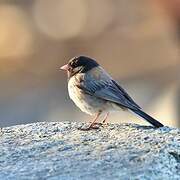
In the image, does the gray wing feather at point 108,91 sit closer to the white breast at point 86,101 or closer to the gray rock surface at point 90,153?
the white breast at point 86,101

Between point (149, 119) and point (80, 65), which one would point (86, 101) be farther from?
point (149, 119)

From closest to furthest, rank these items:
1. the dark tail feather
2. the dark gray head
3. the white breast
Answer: the dark tail feather < the white breast < the dark gray head

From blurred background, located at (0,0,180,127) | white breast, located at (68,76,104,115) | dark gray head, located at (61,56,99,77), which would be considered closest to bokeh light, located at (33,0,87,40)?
blurred background, located at (0,0,180,127)

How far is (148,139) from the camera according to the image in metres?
4.03

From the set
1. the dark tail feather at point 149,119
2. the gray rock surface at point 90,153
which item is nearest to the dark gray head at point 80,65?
the dark tail feather at point 149,119

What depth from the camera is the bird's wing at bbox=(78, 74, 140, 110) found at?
528cm

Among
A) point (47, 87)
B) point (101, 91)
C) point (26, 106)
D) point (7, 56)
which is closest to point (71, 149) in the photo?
point (101, 91)

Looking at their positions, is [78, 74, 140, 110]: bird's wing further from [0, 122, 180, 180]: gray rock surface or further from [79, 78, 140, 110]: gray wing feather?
[0, 122, 180, 180]: gray rock surface

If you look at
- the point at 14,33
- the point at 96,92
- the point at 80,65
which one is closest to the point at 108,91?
the point at 96,92

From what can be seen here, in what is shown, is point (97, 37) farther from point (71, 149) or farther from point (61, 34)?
point (71, 149)

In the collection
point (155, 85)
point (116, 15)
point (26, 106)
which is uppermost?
point (116, 15)

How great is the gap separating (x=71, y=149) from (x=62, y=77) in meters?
10.0

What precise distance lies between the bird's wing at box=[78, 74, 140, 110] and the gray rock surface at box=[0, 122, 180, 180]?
731 mm

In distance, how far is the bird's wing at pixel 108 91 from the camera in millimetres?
5277
